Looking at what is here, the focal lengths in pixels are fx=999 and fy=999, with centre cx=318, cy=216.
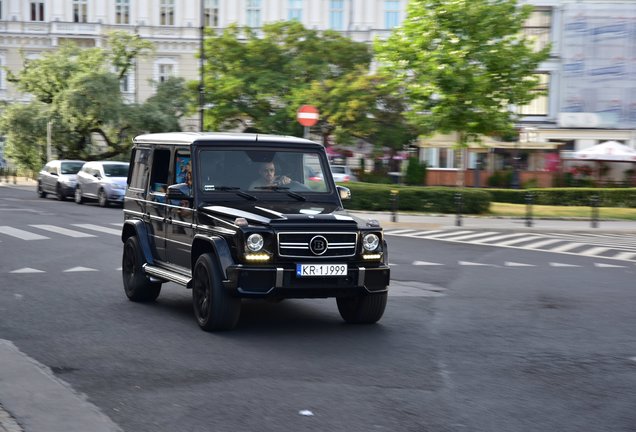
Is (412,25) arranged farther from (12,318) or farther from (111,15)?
(111,15)

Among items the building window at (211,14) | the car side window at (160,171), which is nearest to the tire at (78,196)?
the car side window at (160,171)

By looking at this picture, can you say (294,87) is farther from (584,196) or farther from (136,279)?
(136,279)

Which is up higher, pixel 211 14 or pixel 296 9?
pixel 296 9

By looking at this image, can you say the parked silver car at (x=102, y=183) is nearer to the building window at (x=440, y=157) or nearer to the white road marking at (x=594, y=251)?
the white road marking at (x=594, y=251)

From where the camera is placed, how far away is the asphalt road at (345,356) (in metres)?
6.20

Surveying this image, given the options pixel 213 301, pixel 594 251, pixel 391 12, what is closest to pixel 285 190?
pixel 213 301

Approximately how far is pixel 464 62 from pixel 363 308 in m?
24.0

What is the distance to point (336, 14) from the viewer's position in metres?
65.2

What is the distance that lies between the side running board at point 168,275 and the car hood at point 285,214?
743 millimetres

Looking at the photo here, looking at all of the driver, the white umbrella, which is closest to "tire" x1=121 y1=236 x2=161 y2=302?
the driver

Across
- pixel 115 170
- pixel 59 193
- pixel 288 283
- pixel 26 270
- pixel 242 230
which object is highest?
pixel 242 230

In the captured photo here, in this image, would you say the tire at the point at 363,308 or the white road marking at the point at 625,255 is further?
the white road marking at the point at 625,255

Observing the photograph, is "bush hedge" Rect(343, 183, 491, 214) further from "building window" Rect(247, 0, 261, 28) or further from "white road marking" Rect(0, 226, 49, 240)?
"building window" Rect(247, 0, 261, 28)

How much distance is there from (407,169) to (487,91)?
13.9m
